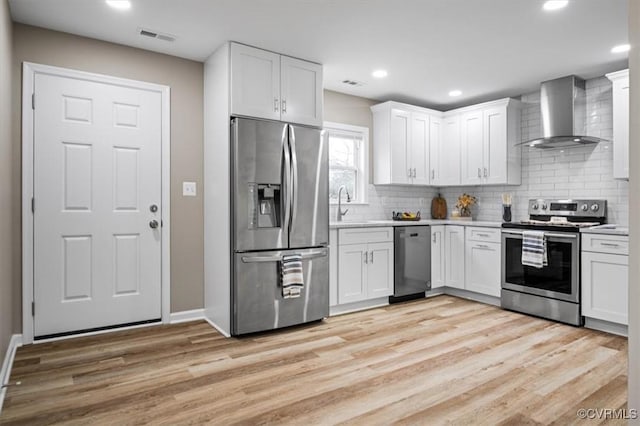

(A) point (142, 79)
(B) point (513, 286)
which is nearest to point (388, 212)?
(B) point (513, 286)

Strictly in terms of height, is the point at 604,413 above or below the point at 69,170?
below

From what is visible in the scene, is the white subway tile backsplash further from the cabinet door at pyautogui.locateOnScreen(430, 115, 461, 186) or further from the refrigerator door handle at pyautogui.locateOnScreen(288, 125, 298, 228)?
the refrigerator door handle at pyautogui.locateOnScreen(288, 125, 298, 228)

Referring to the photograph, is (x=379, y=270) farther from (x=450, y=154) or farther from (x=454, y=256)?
(x=450, y=154)

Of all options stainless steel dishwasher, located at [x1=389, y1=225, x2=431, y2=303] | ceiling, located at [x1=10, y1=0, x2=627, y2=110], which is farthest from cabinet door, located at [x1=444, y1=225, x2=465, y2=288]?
ceiling, located at [x1=10, y1=0, x2=627, y2=110]

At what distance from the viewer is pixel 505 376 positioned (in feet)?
8.52

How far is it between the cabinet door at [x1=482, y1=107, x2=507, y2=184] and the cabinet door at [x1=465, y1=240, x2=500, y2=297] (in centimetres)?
85

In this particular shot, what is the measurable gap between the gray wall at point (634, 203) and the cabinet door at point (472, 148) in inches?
149

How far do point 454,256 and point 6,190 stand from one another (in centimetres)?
440

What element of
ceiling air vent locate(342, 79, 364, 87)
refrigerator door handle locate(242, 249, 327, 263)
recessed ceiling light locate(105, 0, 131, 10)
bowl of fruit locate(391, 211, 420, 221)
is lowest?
refrigerator door handle locate(242, 249, 327, 263)

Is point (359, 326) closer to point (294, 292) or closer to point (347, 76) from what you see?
point (294, 292)

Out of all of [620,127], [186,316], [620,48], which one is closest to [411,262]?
[620,127]

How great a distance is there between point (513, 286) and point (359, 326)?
1.78 metres

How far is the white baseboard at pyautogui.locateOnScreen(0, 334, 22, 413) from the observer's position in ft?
7.64

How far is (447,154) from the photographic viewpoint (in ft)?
17.6
